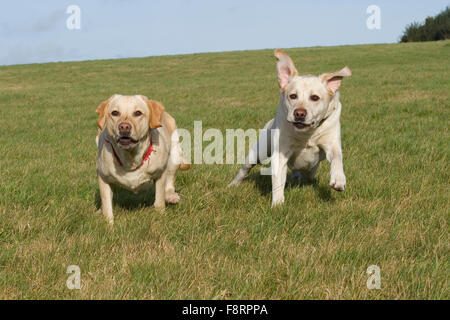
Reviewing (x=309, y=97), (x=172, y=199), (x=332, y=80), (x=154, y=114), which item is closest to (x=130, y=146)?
(x=154, y=114)

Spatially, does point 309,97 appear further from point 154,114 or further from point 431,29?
point 431,29

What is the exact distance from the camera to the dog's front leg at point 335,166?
446 cm

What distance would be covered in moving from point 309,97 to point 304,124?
0.99 ft

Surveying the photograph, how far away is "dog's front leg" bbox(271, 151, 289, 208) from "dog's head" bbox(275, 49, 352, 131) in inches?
19.9

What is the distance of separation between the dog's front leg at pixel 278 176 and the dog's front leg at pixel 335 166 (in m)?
0.50

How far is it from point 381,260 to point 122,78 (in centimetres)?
A: 2737

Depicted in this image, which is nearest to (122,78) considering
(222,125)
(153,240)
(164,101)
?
(164,101)

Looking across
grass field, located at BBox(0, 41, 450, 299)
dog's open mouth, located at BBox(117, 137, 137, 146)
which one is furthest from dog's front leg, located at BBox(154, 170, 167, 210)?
dog's open mouth, located at BBox(117, 137, 137, 146)

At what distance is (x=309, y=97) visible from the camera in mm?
4793

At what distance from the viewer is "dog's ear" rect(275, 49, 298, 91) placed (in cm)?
508

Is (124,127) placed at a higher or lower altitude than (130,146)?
higher

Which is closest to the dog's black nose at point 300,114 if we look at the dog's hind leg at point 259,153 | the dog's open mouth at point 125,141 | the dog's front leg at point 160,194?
the dog's hind leg at point 259,153
